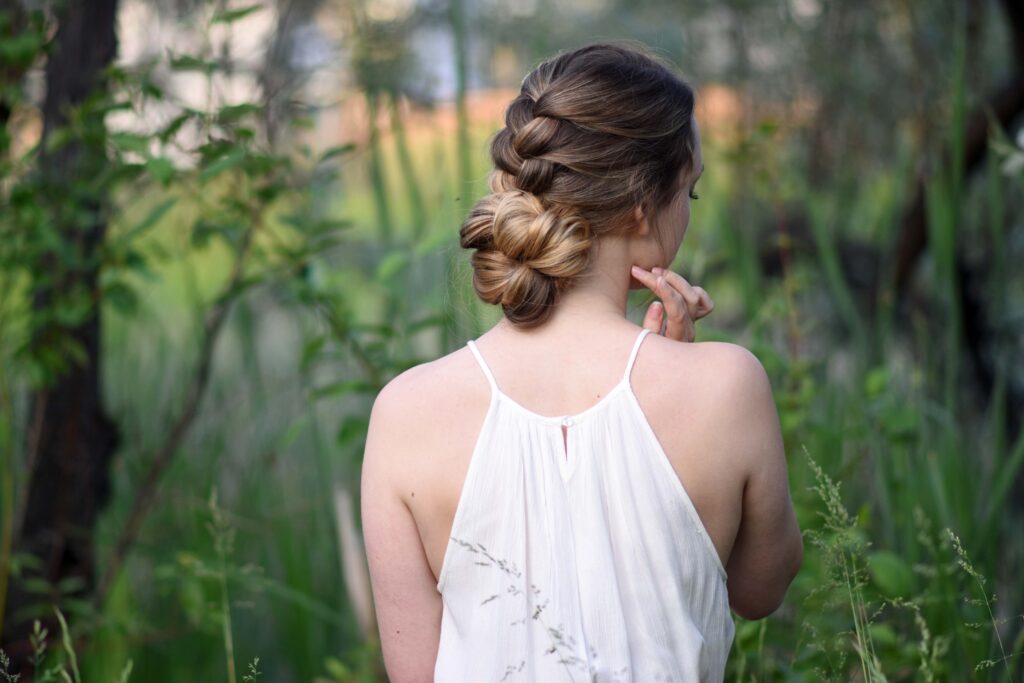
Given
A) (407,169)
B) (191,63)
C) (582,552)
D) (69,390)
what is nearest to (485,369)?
(582,552)

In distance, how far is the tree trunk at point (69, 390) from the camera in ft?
8.42

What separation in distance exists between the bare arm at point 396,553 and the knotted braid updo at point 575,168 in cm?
22

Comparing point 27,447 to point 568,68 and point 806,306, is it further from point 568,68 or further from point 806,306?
point 806,306

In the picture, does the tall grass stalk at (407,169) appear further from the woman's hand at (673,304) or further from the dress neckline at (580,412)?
the dress neckline at (580,412)

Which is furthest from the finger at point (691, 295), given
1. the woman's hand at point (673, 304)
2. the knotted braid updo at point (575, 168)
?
the knotted braid updo at point (575, 168)

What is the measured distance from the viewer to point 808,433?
8.80 feet

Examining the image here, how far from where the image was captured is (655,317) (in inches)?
62.2

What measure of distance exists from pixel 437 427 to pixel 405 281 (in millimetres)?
1443

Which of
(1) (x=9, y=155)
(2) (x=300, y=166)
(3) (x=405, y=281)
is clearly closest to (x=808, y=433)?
(3) (x=405, y=281)

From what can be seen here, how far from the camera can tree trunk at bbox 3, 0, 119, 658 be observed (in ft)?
8.42

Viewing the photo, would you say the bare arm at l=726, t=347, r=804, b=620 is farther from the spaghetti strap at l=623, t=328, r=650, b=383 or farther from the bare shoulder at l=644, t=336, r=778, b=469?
the spaghetti strap at l=623, t=328, r=650, b=383

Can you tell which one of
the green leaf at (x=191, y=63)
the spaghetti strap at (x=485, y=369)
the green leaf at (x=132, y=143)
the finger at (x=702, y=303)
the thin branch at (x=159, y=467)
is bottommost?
the thin branch at (x=159, y=467)

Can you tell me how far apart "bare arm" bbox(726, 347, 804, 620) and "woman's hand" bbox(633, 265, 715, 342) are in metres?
0.16

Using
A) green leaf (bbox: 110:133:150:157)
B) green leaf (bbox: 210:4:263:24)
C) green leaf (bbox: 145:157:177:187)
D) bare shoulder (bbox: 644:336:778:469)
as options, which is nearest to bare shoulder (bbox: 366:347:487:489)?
bare shoulder (bbox: 644:336:778:469)
